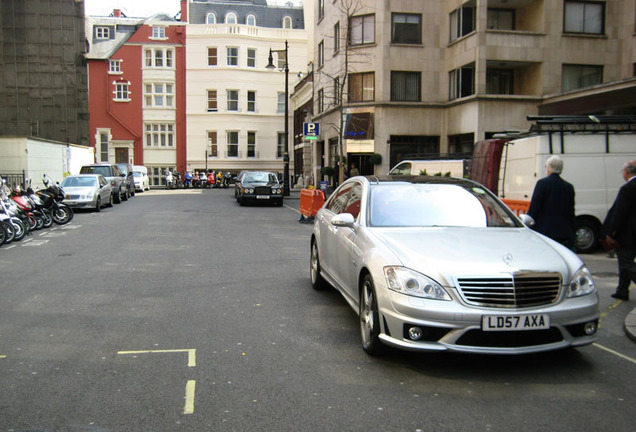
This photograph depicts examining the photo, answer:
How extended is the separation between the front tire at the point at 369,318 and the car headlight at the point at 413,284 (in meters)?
0.31

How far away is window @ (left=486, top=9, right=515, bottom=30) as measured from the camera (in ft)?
93.8

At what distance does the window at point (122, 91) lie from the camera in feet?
175

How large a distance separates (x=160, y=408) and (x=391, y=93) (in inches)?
1125

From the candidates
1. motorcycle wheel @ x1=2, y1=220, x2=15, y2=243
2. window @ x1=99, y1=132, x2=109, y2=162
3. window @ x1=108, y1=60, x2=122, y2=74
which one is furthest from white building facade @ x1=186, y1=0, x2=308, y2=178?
motorcycle wheel @ x1=2, y1=220, x2=15, y2=243

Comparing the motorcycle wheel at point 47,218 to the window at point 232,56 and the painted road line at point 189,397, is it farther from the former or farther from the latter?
the window at point 232,56

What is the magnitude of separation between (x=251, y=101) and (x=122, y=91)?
11.8 meters

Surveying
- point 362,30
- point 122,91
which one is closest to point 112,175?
point 362,30

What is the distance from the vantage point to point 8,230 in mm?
13352

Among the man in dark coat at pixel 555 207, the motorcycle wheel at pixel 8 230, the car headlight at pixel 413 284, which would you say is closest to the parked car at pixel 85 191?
the motorcycle wheel at pixel 8 230

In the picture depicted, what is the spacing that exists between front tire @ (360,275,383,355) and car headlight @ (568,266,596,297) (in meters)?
1.58

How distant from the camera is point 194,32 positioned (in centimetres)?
5356

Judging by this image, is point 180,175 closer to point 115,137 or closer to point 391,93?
point 115,137

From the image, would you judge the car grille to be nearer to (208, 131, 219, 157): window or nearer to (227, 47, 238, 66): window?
(208, 131, 219, 157): window

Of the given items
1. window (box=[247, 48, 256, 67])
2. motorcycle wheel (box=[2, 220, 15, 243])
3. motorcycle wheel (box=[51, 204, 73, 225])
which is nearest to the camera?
motorcycle wheel (box=[2, 220, 15, 243])
